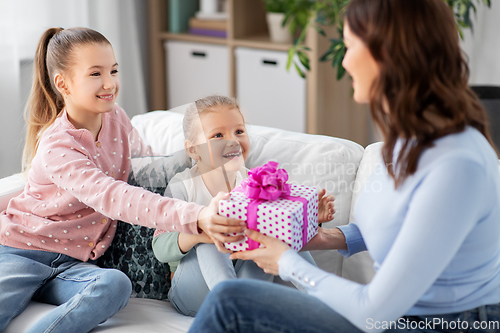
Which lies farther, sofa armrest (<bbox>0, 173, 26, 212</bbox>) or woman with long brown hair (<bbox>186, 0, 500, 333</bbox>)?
sofa armrest (<bbox>0, 173, 26, 212</bbox>)

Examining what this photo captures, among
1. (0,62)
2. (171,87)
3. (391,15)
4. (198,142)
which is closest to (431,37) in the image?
(391,15)

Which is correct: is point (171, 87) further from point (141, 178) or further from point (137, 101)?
point (141, 178)

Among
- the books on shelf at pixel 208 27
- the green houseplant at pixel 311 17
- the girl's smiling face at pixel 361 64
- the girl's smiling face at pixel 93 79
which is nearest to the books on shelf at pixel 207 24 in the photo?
the books on shelf at pixel 208 27

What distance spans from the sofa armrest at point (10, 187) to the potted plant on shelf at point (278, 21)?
5.12 ft

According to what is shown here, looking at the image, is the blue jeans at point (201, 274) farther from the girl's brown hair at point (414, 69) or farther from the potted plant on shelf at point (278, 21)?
the potted plant on shelf at point (278, 21)

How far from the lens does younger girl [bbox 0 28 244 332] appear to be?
1.20 m

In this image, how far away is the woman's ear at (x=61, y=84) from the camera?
134 cm

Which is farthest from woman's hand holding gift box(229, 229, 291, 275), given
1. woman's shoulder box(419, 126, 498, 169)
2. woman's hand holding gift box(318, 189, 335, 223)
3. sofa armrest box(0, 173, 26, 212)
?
sofa armrest box(0, 173, 26, 212)

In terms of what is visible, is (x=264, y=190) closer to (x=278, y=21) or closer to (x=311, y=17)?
(x=311, y=17)

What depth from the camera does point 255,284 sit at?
0.93 m

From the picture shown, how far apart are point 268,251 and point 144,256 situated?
0.47 meters

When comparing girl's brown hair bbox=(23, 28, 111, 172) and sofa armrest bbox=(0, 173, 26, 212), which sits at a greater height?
girl's brown hair bbox=(23, 28, 111, 172)

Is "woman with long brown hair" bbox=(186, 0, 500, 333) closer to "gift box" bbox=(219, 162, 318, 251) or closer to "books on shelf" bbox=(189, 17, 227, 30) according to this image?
"gift box" bbox=(219, 162, 318, 251)

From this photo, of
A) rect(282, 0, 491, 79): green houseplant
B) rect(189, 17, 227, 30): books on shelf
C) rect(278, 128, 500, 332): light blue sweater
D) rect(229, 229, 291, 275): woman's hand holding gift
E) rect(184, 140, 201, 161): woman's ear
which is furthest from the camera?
rect(189, 17, 227, 30): books on shelf
